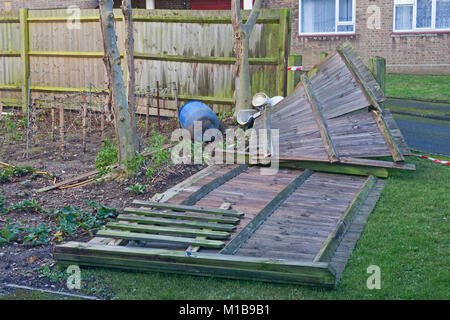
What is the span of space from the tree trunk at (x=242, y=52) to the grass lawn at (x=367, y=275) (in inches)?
212

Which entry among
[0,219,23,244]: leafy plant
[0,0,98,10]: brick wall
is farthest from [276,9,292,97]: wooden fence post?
[0,0,98,10]: brick wall

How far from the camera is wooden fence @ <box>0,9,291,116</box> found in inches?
477

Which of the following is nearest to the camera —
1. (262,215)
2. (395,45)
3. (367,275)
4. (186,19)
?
(367,275)

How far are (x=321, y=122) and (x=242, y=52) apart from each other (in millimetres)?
2789

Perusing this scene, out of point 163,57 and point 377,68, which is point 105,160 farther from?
point 377,68

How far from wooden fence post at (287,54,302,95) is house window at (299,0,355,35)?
1117 centimetres

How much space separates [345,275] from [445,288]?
32.9 inches

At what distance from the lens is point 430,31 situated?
20.7 meters

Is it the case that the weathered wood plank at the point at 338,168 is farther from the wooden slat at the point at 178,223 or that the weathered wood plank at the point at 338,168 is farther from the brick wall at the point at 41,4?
the brick wall at the point at 41,4

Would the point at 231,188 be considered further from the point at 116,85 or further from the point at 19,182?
the point at 19,182

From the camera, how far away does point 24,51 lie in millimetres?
15109

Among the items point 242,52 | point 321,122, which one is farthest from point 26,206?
point 242,52

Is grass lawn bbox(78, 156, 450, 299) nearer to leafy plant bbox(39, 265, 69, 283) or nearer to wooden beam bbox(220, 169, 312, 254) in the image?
leafy plant bbox(39, 265, 69, 283)

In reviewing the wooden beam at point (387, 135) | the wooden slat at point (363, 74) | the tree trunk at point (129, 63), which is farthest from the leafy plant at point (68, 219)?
the wooden slat at point (363, 74)
